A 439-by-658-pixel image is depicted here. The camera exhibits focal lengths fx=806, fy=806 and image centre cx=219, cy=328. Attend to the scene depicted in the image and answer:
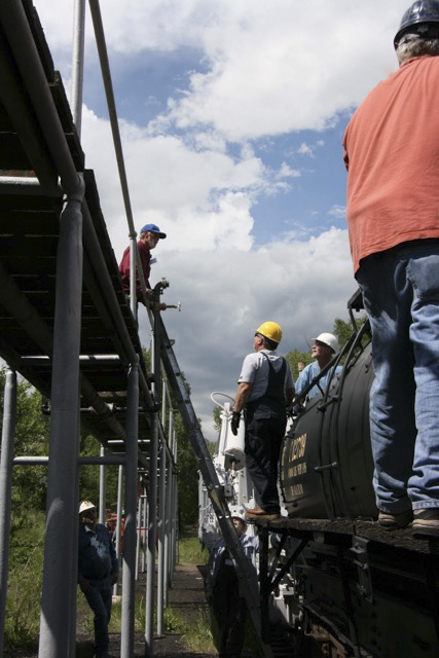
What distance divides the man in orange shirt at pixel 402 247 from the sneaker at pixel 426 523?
0.08 m

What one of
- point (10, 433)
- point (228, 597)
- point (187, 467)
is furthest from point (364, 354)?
point (187, 467)

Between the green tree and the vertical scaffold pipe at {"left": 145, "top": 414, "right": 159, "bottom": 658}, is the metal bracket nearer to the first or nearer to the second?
the vertical scaffold pipe at {"left": 145, "top": 414, "right": 159, "bottom": 658}

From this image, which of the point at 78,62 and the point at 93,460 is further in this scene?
the point at 93,460

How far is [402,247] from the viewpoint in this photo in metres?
3.12

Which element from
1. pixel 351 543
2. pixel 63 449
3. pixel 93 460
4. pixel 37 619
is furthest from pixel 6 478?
pixel 37 619

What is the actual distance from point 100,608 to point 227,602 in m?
1.53

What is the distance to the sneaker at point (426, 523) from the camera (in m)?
2.74

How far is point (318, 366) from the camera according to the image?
8797mm

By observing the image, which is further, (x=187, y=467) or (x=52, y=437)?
(x=187, y=467)

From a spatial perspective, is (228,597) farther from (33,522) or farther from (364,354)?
(33,522)

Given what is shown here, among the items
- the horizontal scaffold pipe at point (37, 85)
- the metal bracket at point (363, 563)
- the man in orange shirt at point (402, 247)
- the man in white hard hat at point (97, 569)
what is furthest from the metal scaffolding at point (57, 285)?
the man in white hard hat at point (97, 569)

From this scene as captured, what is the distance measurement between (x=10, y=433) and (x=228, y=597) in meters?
4.95

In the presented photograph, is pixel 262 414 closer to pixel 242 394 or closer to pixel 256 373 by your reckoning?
pixel 242 394

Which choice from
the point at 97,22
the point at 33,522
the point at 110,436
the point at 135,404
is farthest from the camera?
the point at 33,522
